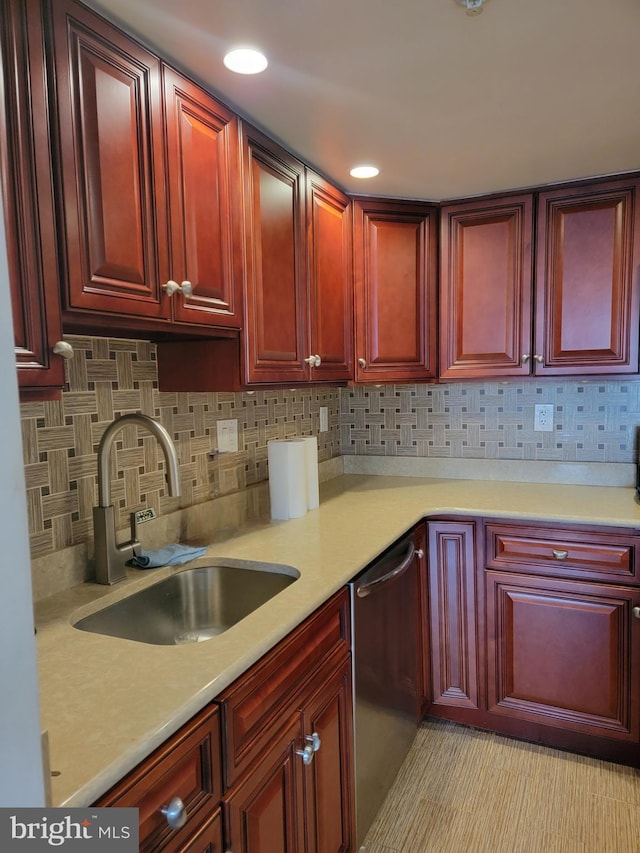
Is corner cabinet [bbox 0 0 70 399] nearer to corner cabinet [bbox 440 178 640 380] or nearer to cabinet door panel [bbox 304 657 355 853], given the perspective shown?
cabinet door panel [bbox 304 657 355 853]

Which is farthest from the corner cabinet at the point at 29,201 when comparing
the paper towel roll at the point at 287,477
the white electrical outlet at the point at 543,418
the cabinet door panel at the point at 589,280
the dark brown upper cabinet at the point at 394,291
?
the white electrical outlet at the point at 543,418

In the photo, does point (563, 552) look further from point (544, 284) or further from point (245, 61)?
point (245, 61)

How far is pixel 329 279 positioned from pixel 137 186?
104cm

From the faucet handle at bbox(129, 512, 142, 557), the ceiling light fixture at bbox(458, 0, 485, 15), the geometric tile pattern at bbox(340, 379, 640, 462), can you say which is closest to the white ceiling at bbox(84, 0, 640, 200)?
the ceiling light fixture at bbox(458, 0, 485, 15)

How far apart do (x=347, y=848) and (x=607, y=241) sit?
2275 millimetres

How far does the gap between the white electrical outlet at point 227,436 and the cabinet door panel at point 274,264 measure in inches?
13.0

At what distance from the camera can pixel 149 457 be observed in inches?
65.5

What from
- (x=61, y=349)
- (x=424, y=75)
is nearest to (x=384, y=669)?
(x=61, y=349)

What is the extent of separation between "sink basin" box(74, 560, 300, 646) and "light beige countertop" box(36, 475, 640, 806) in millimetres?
36

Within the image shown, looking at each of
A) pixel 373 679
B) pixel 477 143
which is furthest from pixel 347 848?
pixel 477 143

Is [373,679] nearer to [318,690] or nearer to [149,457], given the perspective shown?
[318,690]

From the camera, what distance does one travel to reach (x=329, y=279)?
7.06ft

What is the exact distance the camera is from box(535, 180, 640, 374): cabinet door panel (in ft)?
7.14

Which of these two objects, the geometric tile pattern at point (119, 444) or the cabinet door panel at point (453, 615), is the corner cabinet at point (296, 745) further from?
the cabinet door panel at point (453, 615)
